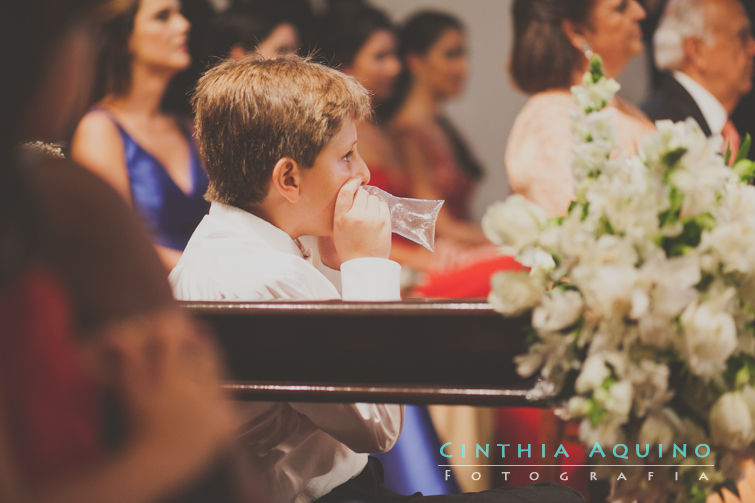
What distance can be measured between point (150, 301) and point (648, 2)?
2.74 m

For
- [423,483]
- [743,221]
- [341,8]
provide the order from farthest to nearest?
[341,8] < [423,483] < [743,221]

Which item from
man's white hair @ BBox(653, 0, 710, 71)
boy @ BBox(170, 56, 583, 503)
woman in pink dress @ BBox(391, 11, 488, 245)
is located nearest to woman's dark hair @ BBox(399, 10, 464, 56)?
woman in pink dress @ BBox(391, 11, 488, 245)

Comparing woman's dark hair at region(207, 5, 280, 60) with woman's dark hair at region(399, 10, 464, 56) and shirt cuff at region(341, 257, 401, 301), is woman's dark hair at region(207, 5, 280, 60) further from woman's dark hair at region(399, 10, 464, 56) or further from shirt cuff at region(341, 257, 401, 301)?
shirt cuff at region(341, 257, 401, 301)

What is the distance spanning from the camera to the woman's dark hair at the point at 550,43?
2.58 meters

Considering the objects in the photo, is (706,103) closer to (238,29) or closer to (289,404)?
(238,29)

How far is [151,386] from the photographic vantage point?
0.54 meters

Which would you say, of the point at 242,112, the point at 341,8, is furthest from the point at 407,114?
the point at 242,112

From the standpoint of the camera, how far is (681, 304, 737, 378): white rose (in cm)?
84

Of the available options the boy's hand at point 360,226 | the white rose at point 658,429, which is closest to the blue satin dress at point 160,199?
the boy's hand at point 360,226

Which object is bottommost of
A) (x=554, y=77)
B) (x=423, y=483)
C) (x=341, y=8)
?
(x=423, y=483)

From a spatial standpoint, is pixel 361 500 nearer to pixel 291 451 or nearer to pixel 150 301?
pixel 291 451

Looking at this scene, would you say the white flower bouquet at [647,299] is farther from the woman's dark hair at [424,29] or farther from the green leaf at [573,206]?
the woman's dark hair at [424,29]

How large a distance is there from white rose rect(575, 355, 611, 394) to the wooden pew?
0.13m

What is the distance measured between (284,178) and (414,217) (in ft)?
0.72
